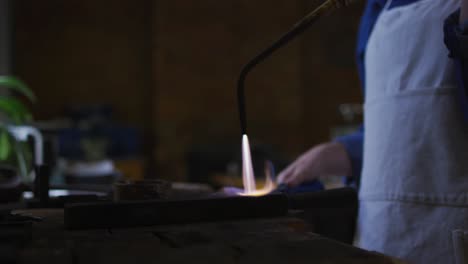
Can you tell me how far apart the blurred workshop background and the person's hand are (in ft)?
14.3

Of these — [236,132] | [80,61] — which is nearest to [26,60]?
[80,61]

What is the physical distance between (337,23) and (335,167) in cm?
584

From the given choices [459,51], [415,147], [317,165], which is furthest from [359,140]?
[459,51]

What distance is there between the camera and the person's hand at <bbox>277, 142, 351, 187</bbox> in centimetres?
132

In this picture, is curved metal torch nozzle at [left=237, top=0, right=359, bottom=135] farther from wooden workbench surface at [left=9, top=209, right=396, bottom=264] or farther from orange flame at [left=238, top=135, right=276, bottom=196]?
wooden workbench surface at [left=9, top=209, right=396, bottom=264]

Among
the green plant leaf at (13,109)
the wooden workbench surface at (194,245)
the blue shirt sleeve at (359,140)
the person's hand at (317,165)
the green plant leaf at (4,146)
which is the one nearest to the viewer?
the wooden workbench surface at (194,245)

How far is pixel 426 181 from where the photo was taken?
1.14 meters

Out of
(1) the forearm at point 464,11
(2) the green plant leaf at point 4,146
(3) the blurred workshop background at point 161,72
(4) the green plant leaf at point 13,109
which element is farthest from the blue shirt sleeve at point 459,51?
(3) the blurred workshop background at point 161,72

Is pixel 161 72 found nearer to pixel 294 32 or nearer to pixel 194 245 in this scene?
pixel 294 32

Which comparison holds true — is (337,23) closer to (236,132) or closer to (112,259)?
(236,132)

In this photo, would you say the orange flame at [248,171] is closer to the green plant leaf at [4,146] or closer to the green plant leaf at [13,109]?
the green plant leaf at [4,146]

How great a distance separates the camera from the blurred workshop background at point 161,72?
6078 millimetres

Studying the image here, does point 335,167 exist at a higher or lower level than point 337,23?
lower

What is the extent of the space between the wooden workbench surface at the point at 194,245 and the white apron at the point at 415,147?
1.51 feet
